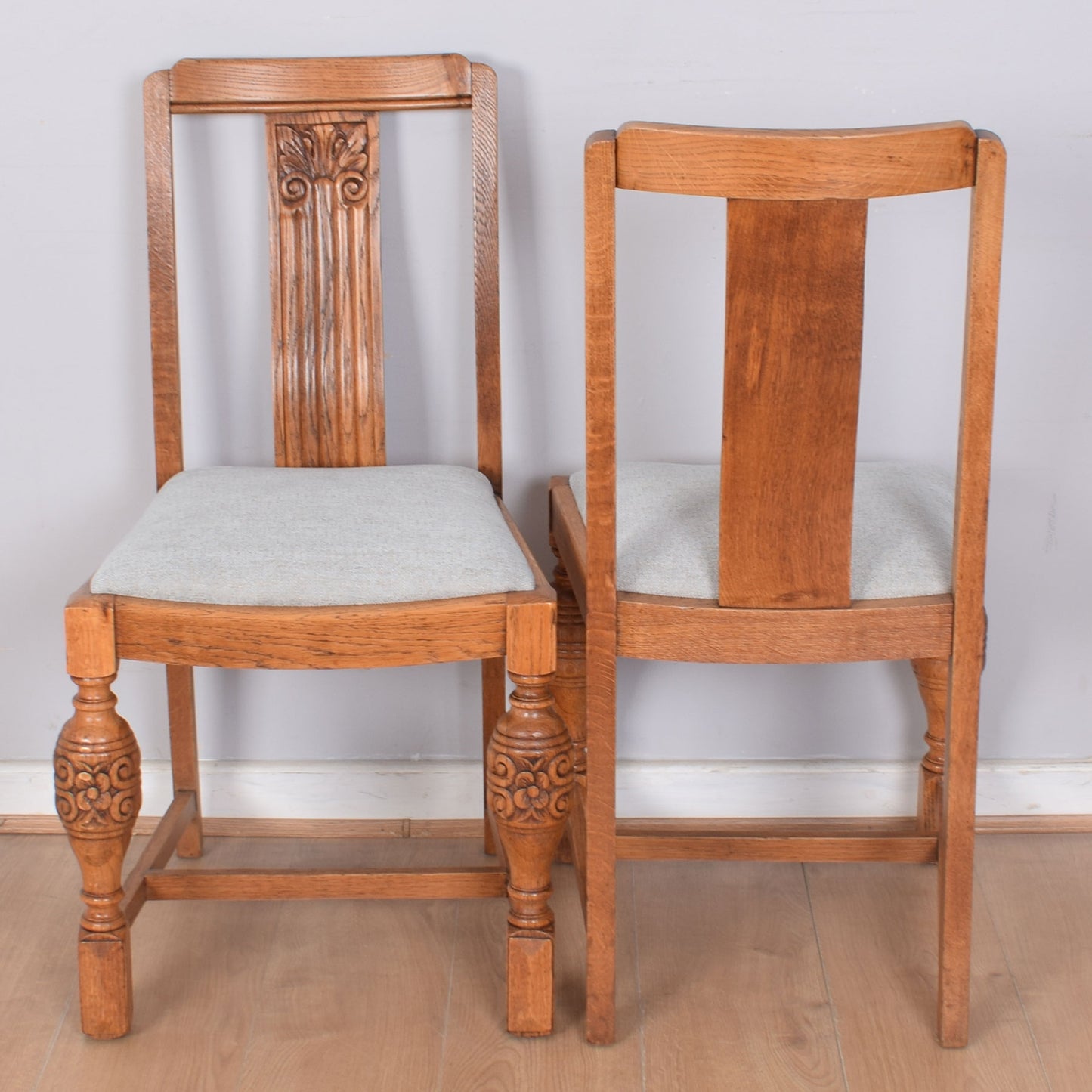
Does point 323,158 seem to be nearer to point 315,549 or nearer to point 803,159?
point 315,549

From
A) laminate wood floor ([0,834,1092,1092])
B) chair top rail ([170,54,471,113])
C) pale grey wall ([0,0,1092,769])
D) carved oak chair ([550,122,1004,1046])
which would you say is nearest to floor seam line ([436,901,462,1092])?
laminate wood floor ([0,834,1092,1092])

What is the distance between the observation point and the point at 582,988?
58.5 inches

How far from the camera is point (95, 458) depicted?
5.63 ft

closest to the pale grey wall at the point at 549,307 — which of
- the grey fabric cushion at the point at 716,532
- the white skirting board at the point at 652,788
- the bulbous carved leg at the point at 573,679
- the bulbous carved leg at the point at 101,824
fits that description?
the white skirting board at the point at 652,788

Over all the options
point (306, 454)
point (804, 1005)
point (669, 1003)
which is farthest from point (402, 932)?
point (306, 454)

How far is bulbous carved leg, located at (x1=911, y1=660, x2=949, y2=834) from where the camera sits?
1.63 metres

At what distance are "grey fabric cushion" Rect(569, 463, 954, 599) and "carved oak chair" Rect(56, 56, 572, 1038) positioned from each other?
0.36 ft

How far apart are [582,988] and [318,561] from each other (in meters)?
0.59

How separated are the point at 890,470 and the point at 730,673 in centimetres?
41

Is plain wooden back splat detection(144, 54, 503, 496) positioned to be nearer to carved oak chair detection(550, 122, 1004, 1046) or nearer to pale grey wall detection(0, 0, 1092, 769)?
pale grey wall detection(0, 0, 1092, 769)

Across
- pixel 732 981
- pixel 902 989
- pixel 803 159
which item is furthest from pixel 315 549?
pixel 902 989

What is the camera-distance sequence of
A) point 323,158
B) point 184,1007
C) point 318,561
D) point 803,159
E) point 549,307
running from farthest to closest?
point 549,307
point 323,158
point 184,1007
point 318,561
point 803,159

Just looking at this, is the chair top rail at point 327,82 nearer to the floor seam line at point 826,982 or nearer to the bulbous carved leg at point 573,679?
the bulbous carved leg at point 573,679

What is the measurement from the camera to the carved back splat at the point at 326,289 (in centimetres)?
155
